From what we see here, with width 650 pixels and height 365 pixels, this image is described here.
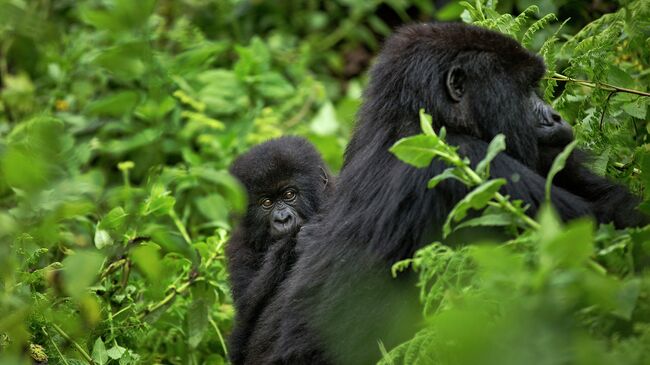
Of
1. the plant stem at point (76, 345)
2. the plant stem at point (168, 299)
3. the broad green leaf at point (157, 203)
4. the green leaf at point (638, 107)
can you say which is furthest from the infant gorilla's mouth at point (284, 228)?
the green leaf at point (638, 107)

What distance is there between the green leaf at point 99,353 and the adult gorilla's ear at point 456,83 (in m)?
1.38

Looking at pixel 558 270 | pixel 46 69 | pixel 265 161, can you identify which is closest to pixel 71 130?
pixel 46 69

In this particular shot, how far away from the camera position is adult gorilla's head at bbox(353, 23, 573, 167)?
8.50ft

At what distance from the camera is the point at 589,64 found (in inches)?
115

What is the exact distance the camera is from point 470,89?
262 centimetres

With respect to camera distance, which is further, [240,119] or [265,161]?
[240,119]

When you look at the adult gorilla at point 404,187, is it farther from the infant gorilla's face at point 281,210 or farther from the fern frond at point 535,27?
the infant gorilla's face at point 281,210

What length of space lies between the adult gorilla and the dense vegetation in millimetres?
119

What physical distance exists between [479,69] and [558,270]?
0.95 meters

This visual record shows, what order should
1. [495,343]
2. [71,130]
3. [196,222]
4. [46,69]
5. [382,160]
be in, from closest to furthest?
[495,343]
[382,160]
[196,222]
[71,130]
[46,69]

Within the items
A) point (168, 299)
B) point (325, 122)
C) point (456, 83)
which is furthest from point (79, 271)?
point (325, 122)

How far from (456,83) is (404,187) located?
42cm

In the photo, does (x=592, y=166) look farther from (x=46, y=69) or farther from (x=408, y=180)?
(x=46, y=69)

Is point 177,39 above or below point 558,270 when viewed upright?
above
